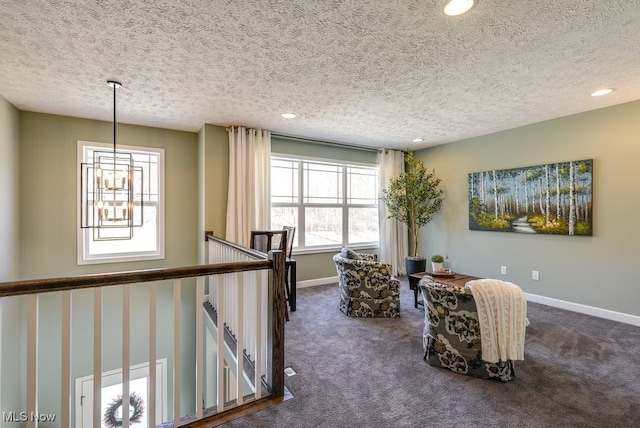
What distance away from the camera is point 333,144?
208 inches

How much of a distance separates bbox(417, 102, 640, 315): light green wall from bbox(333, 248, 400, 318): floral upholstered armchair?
2042 mm

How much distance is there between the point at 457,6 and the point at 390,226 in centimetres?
421

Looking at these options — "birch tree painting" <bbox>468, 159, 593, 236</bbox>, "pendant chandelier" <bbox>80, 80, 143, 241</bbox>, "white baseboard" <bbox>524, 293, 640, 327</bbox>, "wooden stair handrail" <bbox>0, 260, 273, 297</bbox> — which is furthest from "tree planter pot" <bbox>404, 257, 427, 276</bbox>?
"pendant chandelier" <bbox>80, 80, 143, 241</bbox>

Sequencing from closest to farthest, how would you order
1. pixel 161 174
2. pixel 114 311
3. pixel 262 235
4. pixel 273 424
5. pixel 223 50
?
pixel 273 424 < pixel 223 50 < pixel 262 235 < pixel 114 311 < pixel 161 174

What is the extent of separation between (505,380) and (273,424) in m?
1.72

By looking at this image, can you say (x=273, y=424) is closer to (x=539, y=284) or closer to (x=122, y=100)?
(x=122, y=100)

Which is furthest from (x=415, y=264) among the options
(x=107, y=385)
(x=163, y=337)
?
(x=107, y=385)

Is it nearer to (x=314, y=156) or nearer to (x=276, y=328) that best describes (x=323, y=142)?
(x=314, y=156)

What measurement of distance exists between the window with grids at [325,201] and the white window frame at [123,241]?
61.9 inches

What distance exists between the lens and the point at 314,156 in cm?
515

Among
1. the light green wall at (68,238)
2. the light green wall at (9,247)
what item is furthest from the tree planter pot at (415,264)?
the light green wall at (9,247)

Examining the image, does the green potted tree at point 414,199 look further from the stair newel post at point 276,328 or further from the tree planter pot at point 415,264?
the stair newel post at point 276,328

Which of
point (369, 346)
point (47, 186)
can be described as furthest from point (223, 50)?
point (47, 186)

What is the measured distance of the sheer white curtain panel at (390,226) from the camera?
5.73m
